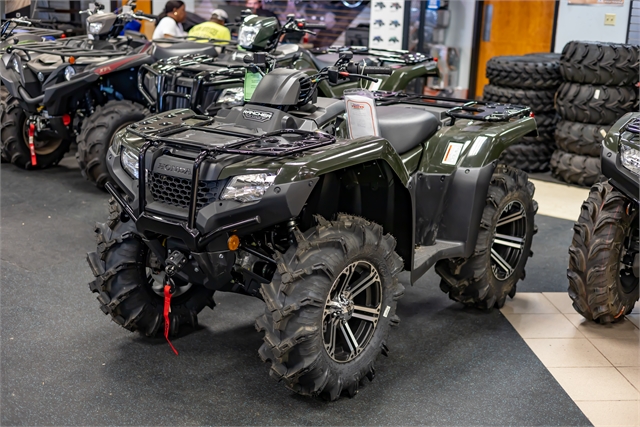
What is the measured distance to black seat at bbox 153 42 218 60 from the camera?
282 inches

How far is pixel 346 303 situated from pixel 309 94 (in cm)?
110

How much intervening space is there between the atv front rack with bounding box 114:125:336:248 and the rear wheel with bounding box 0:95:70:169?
4539 mm

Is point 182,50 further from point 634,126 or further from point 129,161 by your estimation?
point 634,126

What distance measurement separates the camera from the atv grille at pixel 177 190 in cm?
304

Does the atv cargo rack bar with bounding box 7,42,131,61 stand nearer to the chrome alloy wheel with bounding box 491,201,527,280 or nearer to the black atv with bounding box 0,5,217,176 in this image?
the black atv with bounding box 0,5,217,176

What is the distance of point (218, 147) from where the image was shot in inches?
121

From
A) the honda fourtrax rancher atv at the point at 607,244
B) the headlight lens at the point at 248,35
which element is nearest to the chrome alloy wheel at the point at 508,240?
the honda fourtrax rancher atv at the point at 607,244

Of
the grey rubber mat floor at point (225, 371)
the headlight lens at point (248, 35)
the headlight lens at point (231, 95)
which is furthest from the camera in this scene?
the headlight lens at point (248, 35)

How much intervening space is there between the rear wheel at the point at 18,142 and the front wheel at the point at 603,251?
5413 millimetres

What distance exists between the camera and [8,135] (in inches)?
297

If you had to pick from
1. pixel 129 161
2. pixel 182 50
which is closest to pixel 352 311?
pixel 129 161

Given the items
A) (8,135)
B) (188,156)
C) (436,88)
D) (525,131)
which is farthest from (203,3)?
(188,156)

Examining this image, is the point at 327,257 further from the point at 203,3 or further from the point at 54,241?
the point at 203,3

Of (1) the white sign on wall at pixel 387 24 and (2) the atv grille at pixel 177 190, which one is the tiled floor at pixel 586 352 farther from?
(1) the white sign on wall at pixel 387 24
